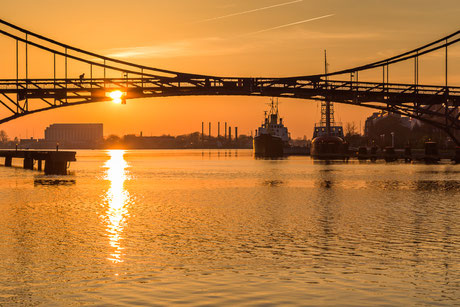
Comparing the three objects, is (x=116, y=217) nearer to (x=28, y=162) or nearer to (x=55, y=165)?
(x=55, y=165)

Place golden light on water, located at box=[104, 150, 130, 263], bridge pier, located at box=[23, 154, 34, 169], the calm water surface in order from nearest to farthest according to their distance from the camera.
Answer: the calm water surface < golden light on water, located at box=[104, 150, 130, 263] < bridge pier, located at box=[23, 154, 34, 169]

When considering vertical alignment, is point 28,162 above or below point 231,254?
above

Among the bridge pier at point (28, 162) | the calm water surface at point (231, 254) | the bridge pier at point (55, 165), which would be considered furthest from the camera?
the bridge pier at point (28, 162)

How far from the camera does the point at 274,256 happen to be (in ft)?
48.9

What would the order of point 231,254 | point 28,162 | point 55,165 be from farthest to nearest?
point 28,162
point 55,165
point 231,254

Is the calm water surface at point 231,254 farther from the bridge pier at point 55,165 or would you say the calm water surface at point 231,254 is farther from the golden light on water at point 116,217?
the bridge pier at point 55,165

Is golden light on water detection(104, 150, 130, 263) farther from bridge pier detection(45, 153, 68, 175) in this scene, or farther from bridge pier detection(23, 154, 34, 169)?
bridge pier detection(23, 154, 34, 169)

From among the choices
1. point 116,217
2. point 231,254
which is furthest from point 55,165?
point 231,254

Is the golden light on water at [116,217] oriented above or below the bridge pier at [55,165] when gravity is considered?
below

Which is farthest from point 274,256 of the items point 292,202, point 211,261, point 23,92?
point 23,92

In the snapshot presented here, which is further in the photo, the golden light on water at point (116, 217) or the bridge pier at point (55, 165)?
the bridge pier at point (55, 165)

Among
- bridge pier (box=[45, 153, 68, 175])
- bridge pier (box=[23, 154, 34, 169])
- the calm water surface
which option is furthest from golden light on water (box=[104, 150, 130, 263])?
bridge pier (box=[23, 154, 34, 169])

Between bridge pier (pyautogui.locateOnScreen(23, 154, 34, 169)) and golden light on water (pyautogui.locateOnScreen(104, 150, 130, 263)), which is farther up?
bridge pier (pyautogui.locateOnScreen(23, 154, 34, 169))

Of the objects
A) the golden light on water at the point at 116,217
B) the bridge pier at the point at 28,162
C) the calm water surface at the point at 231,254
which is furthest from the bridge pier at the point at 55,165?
the calm water surface at the point at 231,254
